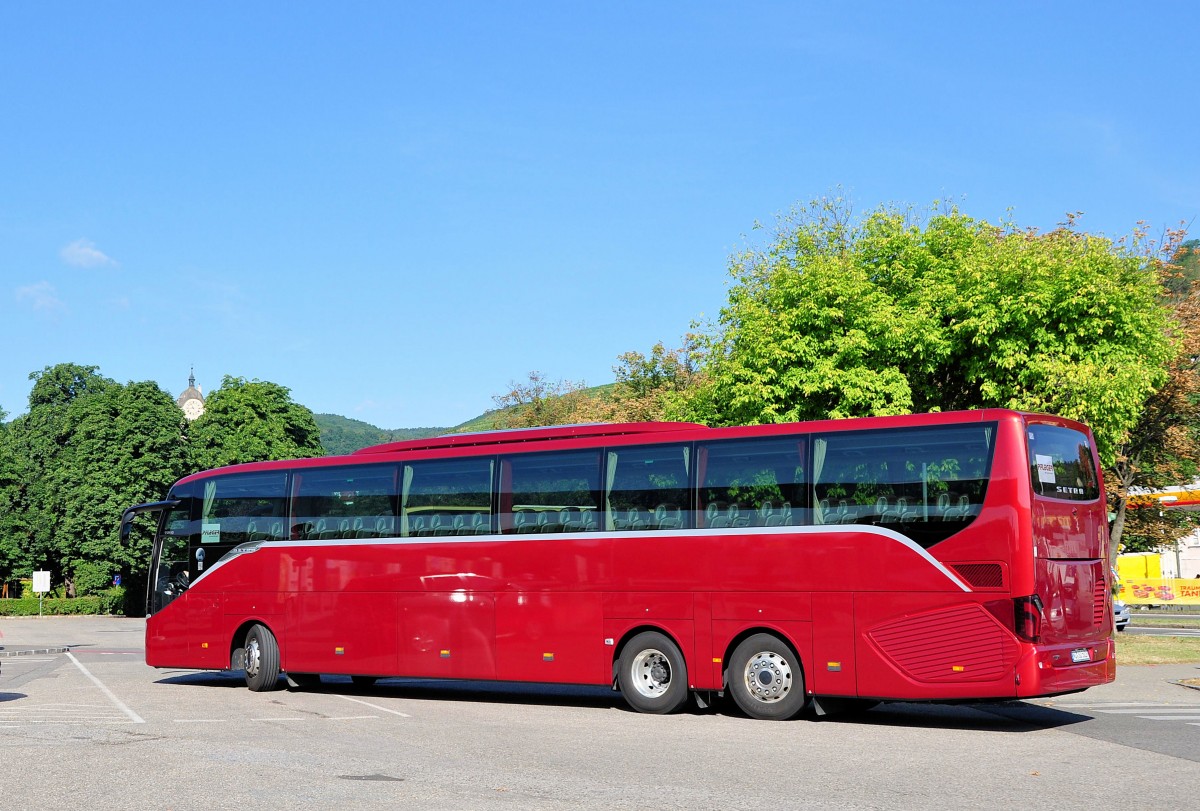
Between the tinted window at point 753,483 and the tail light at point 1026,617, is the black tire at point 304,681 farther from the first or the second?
the tail light at point 1026,617


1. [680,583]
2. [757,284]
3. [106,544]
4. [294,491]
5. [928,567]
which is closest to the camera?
[928,567]

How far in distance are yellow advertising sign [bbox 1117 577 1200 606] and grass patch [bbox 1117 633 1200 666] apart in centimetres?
3045

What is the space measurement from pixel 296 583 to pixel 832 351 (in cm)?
1444

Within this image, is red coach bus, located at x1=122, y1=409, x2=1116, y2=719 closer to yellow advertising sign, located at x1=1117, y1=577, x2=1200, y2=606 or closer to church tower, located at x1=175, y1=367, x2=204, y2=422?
yellow advertising sign, located at x1=1117, y1=577, x2=1200, y2=606

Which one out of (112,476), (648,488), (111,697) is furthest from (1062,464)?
(112,476)

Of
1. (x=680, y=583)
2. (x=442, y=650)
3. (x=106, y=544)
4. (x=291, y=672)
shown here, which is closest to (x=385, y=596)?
(x=442, y=650)

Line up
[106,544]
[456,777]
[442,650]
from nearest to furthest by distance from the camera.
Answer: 1. [456,777]
2. [442,650]
3. [106,544]

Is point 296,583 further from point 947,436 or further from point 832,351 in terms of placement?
point 832,351

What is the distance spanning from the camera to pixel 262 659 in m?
21.6

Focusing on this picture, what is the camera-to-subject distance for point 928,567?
14.9 meters

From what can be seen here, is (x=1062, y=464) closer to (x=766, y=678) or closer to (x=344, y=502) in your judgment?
(x=766, y=678)

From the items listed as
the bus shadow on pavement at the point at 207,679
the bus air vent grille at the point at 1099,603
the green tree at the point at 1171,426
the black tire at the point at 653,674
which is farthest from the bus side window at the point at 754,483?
the green tree at the point at 1171,426

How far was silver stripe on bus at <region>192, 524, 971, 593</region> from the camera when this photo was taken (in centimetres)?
1502

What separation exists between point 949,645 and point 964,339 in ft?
56.7
